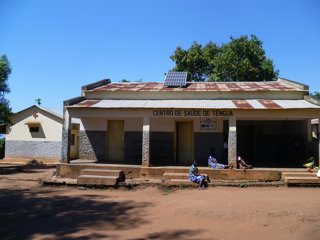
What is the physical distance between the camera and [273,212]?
30.6 feet

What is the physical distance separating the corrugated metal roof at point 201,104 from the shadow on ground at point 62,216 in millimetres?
4762

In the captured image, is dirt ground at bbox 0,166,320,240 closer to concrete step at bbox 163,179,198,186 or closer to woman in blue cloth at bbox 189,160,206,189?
concrete step at bbox 163,179,198,186

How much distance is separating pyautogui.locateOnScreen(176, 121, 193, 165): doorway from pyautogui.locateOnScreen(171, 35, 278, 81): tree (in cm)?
1329

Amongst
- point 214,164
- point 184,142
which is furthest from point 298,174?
point 184,142

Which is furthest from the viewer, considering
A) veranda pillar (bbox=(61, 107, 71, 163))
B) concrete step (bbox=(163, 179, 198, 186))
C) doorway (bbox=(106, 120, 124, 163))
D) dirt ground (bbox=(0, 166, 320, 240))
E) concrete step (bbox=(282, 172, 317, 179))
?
doorway (bbox=(106, 120, 124, 163))

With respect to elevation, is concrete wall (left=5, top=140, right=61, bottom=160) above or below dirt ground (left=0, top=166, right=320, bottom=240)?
above

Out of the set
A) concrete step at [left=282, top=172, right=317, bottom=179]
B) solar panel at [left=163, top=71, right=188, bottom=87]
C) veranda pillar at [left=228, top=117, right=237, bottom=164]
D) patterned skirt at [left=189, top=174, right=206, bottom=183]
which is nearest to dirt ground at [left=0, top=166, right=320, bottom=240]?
patterned skirt at [left=189, top=174, right=206, bottom=183]

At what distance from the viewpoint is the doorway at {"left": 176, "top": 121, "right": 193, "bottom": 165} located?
54.6 ft

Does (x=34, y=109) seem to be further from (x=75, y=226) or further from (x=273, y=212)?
(x=273, y=212)

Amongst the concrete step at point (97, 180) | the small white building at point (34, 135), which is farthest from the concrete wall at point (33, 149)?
the concrete step at point (97, 180)

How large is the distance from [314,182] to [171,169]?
18.1 feet

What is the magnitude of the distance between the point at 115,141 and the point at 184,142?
11.3ft

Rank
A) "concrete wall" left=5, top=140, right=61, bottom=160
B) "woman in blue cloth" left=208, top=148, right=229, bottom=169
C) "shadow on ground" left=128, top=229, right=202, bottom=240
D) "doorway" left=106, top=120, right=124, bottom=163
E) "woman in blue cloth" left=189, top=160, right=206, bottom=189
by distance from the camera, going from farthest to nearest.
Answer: "concrete wall" left=5, top=140, right=61, bottom=160 → "doorway" left=106, top=120, right=124, bottom=163 → "woman in blue cloth" left=208, top=148, right=229, bottom=169 → "woman in blue cloth" left=189, top=160, right=206, bottom=189 → "shadow on ground" left=128, top=229, right=202, bottom=240

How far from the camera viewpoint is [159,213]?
31.2 feet
